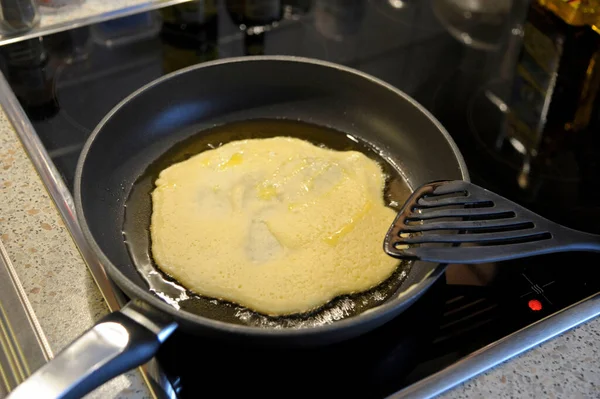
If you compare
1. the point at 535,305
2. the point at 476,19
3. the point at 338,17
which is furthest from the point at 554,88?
the point at 535,305

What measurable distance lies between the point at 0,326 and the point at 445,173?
1.87ft

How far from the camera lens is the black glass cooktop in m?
0.62

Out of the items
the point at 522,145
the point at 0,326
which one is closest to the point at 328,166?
the point at 522,145

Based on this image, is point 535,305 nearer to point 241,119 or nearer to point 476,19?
point 241,119

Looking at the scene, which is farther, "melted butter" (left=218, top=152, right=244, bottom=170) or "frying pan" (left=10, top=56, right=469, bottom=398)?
"melted butter" (left=218, top=152, right=244, bottom=170)

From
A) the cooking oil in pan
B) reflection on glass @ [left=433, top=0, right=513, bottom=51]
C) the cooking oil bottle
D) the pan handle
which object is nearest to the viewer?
the pan handle

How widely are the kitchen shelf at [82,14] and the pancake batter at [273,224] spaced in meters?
0.40

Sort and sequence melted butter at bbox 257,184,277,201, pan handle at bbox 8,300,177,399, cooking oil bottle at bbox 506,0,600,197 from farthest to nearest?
cooking oil bottle at bbox 506,0,600,197 → melted butter at bbox 257,184,277,201 → pan handle at bbox 8,300,177,399

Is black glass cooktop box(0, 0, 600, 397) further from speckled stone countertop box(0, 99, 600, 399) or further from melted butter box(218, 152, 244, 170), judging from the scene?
melted butter box(218, 152, 244, 170)

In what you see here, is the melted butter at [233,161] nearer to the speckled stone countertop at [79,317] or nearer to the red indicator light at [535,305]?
the speckled stone countertop at [79,317]

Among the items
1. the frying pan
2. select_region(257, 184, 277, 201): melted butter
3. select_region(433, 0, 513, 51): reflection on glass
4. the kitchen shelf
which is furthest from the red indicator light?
the kitchen shelf

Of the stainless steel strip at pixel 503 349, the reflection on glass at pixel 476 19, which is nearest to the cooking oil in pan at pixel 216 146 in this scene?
the stainless steel strip at pixel 503 349

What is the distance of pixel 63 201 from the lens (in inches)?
29.5

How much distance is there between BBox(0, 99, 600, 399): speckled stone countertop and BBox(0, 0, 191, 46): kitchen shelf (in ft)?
1.27
